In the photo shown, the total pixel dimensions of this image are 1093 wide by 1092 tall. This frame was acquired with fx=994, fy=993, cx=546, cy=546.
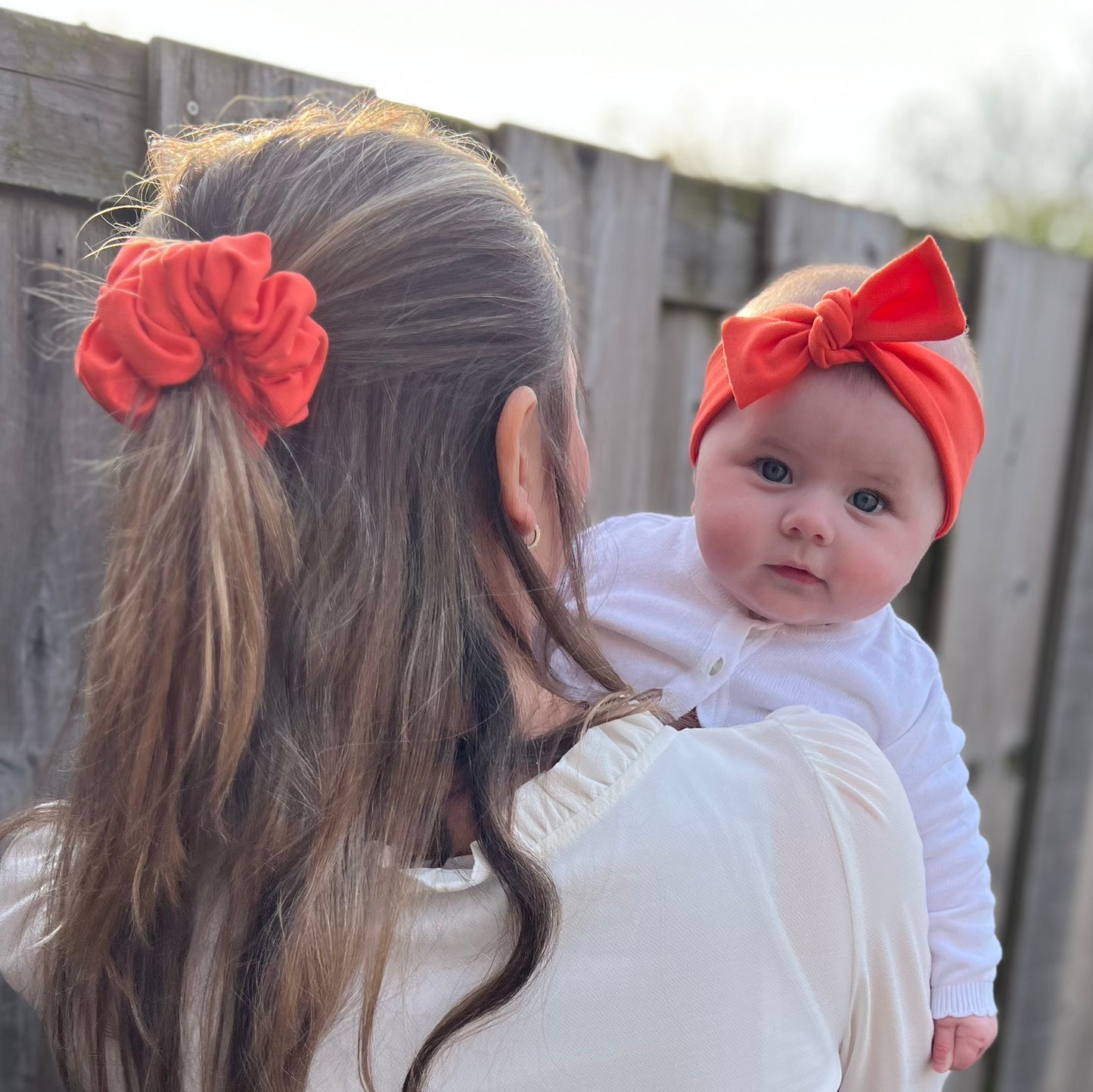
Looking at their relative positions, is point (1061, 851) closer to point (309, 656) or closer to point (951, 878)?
point (951, 878)

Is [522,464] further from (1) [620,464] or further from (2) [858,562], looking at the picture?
A: (1) [620,464]

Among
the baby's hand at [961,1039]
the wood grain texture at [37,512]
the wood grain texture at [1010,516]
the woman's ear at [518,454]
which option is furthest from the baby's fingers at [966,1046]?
the wood grain texture at [1010,516]

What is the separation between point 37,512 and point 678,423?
1097 millimetres

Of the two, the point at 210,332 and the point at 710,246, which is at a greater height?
the point at 710,246

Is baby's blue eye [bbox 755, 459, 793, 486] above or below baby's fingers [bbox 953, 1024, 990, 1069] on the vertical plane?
above

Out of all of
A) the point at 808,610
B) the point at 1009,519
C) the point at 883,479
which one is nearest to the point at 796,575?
the point at 808,610

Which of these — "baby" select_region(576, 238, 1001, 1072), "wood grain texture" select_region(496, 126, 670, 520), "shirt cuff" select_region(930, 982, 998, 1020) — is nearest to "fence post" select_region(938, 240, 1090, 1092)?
"wood grain texture" select_region(496, 126, 670, 520)

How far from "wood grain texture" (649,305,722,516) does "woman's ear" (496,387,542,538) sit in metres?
0.91

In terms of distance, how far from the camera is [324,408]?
0.90 m

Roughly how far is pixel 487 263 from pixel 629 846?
A: 1.79 ft

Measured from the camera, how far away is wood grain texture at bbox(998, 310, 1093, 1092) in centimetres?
243

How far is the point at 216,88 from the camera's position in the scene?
4.47ft

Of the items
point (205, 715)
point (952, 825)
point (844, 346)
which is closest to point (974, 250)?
point (844, 346)

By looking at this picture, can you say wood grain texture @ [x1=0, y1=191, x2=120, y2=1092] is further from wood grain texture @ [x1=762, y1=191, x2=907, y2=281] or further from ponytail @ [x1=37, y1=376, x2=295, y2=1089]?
wood grain texture @ [x1=762, y1=191, x2=907, y2=281]
